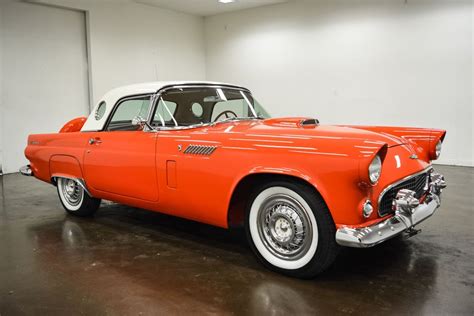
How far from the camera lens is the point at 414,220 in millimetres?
2617

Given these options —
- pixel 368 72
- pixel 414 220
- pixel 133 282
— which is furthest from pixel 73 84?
pixel 414 220

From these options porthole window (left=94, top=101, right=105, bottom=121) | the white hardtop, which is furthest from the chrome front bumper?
porthole window (left=94, top=101, right=105, bottom=121)

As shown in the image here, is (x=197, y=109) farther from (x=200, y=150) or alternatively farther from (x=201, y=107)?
(x=200, y=150)

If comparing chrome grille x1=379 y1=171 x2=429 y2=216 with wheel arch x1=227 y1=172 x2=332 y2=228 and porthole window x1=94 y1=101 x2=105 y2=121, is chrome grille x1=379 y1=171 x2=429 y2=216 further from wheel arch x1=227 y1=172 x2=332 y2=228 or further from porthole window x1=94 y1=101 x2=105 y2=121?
porthole window x1=94 y1=101 x2=105 y2=121

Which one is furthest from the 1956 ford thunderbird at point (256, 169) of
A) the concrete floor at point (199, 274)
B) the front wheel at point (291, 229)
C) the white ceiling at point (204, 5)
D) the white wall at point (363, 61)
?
the white ceiling at point (204, 5)

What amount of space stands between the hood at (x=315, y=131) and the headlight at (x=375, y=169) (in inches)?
4.4

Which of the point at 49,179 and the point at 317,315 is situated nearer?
the point at 317,315

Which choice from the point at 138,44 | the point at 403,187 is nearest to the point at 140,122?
the point at 403,187

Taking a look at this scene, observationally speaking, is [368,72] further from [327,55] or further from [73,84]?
[73,84]

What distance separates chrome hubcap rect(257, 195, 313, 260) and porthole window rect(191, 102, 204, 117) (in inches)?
47.9

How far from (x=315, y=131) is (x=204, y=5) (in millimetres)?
8364

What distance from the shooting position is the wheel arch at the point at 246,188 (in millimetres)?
2588

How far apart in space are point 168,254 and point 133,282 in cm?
55

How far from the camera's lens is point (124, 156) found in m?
3.63
